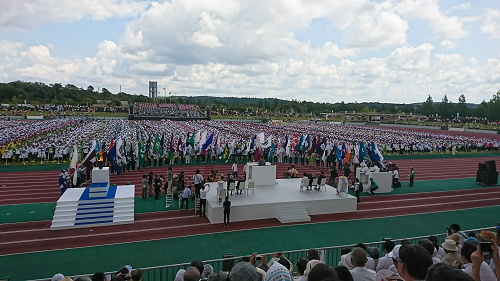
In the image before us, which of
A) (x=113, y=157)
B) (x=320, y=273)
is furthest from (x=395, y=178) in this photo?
(x=320, y=273)

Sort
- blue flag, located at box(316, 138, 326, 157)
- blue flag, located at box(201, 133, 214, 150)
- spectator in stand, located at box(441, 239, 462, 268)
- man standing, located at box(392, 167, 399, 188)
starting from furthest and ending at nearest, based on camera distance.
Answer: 1. blue flag, located at box(316, 138, 326, 157)
2. blue flag, located at box(201, 133, 214, 150)
3. man standing, located at box(392, 167, 399, 188)
4. spectator in stand, located at box(441, 239, 462, 268)

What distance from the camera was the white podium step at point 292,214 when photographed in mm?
13523

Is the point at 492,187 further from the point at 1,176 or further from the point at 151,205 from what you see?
the point at 1,176

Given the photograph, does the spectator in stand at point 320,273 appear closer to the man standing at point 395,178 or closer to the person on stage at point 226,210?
the person on stage at point 226,210

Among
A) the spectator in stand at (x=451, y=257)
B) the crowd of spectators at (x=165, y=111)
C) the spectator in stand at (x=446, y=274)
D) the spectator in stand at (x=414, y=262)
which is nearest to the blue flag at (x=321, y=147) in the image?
the spectator in stand at (x=451, y=257)

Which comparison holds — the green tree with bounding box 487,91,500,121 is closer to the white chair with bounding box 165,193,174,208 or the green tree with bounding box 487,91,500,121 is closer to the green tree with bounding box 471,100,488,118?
the green tree with bounding box 471,100,488,118

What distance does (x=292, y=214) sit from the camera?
1379cm

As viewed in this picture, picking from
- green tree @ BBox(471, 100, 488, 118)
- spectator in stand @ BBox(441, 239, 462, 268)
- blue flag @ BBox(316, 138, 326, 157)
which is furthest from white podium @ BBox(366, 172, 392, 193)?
green tree @ BBox(471, 100, 488, 118)

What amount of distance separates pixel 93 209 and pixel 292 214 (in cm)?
826

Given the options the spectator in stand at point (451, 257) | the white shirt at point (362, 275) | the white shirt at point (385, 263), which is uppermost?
A: the spectator in stand at point (451, 257)

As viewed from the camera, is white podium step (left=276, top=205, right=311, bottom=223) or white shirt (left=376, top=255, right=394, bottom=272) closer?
white shirt (left=376, top=255, right=394, bottom=272)

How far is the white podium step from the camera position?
1352cm

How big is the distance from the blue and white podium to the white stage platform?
354 cm

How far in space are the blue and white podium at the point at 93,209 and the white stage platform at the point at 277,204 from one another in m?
3.54
